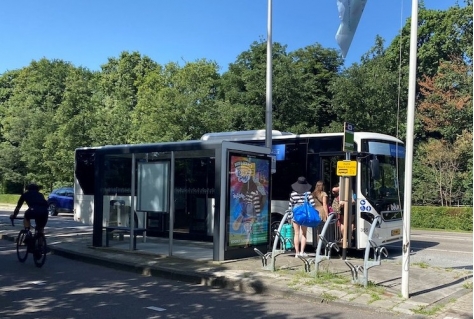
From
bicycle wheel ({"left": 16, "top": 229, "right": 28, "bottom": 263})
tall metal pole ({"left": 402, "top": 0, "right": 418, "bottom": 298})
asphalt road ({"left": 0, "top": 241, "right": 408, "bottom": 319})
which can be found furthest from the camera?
bicycle wheel ({"left": 16, "top": 229, "right": 28, "bottom": 263})

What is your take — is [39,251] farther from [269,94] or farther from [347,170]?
[269,94]

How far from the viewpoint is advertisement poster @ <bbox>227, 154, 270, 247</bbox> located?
416 inches

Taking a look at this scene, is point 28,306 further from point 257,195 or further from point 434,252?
point 434,252

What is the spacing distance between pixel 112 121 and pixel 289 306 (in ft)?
98.7

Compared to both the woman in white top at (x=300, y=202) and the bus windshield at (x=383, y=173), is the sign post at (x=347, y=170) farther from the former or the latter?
the bus windshield at (x=383, y=173)

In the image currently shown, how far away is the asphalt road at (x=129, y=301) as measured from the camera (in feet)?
21.9

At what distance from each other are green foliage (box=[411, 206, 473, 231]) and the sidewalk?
1621cm

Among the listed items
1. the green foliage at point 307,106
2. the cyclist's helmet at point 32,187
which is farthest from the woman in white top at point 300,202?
the green foliage at point 307,106

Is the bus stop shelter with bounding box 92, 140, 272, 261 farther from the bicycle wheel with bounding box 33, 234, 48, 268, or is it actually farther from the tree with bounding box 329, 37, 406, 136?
the tree with bounding box 329, 37, 406, 136

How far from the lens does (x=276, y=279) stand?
27.7 feet

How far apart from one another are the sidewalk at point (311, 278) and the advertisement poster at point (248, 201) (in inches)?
24.7

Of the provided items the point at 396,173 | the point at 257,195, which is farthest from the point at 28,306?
the point at 396,173

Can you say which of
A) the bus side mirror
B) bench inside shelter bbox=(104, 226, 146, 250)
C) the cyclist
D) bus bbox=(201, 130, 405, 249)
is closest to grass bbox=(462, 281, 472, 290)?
bus bbox=(201, 130, 405, 249)

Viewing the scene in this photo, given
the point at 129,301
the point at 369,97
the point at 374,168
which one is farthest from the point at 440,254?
the point at 369,97
